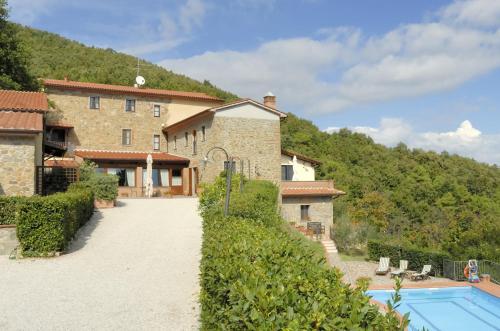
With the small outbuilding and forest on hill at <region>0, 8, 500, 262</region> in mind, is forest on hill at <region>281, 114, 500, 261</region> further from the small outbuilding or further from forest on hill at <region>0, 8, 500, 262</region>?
the small outbuilding

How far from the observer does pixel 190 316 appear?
7398mm

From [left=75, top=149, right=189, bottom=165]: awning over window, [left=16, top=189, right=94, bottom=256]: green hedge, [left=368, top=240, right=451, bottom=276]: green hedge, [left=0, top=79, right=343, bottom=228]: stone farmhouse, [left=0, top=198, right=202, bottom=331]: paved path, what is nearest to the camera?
[left=0, top=198, right=202, bottom=331]: paved path

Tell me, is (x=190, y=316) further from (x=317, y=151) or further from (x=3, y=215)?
(x=317, y=151)

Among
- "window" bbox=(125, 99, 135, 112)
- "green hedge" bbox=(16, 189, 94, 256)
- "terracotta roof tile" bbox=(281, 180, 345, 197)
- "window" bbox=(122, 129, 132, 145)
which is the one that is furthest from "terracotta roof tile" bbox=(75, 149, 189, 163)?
"green hedge" bbox=(16, 189, 94, 256)

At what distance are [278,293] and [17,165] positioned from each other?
1445 centimetres

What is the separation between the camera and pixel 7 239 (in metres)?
12.0

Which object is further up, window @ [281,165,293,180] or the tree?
the tree

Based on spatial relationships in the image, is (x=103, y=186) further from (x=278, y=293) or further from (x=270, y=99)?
(x=278, y=293)

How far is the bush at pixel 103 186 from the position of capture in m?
19.6

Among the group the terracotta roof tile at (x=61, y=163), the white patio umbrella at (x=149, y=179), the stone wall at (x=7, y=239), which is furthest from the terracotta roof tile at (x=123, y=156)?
the stone wall at (x=7, y=239)

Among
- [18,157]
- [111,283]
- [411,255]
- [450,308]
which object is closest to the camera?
[111,283]

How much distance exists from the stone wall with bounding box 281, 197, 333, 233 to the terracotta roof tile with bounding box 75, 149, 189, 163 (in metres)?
8.06

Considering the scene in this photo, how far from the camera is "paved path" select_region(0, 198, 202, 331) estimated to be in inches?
281

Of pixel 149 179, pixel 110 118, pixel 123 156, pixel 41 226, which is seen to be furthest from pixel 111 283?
pixel 110 118
